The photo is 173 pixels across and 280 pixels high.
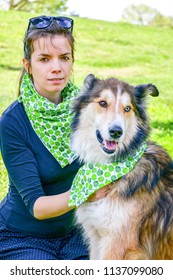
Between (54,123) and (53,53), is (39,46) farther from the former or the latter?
(54,123)

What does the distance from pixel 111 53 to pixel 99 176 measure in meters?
13.1

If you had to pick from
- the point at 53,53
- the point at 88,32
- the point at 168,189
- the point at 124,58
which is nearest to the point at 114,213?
the point at 168,189

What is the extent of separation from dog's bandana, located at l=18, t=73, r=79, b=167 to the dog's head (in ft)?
0.49

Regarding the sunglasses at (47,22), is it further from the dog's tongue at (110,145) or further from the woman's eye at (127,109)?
the dog's tongue at (110,145)

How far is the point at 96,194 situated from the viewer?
11.5ft

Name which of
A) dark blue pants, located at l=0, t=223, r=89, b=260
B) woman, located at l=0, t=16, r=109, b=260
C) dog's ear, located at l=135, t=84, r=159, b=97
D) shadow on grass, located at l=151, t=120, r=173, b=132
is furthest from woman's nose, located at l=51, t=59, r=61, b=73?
shadow on grass, located at l=151, t=120, r=173, b=132

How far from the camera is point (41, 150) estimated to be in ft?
12.2

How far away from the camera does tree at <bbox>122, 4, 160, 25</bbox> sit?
21672 millimetres

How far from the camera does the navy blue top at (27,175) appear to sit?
356 cm

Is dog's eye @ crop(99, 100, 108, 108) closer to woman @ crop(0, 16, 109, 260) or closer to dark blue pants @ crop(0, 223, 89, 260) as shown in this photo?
woman @ crop(0, 16, 109, 260)

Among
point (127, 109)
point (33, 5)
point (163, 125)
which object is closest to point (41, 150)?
point (127, 109)

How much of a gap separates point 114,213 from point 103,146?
0.45m

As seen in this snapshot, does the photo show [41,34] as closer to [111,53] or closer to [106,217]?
[106,217]

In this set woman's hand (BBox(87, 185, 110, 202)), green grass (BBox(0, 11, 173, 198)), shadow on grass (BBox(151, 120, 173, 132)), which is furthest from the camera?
green grass (BBox(0, 11, 173, 198))
